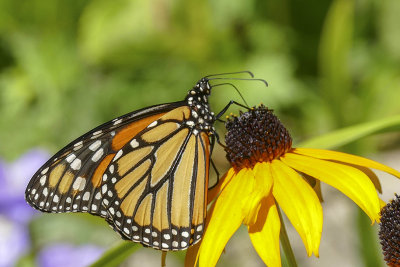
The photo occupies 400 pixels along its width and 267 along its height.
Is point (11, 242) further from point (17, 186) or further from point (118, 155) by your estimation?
point (118, 155)

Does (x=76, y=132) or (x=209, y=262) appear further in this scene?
(x=76, y=132)

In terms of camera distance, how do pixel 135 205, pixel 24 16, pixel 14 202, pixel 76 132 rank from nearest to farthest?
pixel 135 205, pixel 14 202, pixel 76 132, pixel 24 16

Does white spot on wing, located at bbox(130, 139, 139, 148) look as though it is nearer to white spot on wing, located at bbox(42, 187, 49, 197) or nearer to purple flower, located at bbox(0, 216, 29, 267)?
white spot on wing, located at bbox(42, 187, 49, 197)

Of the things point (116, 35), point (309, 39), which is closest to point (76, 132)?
point (116, 35)

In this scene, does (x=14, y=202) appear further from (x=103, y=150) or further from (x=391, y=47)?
(x=391, y=47)

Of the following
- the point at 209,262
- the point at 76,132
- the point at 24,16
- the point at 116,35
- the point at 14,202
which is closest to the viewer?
the point at 209,262

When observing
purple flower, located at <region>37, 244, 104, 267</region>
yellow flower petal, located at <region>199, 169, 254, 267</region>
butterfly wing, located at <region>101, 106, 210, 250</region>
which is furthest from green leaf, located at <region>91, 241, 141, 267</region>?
purple flower, located at <region>37, 244, 104, 267</region>

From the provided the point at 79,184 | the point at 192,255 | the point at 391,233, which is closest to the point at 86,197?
the point at 79,184
